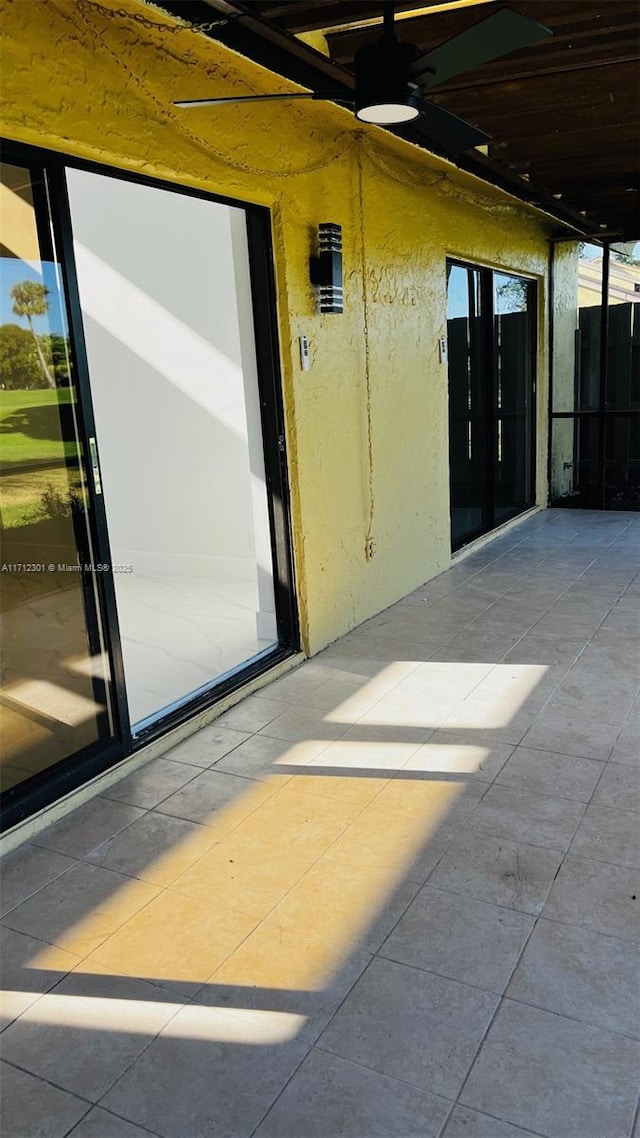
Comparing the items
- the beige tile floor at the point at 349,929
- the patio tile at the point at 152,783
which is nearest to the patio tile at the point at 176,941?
the beige tile floor at the point at 349,929

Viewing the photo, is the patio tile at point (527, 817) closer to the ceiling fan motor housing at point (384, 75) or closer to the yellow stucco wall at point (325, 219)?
the yellow stucco wall at point (325, 219)

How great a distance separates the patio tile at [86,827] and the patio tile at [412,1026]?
974 mm

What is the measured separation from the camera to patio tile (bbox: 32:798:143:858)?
2385mm

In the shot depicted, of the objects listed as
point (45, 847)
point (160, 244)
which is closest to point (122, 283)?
point (160, 244)

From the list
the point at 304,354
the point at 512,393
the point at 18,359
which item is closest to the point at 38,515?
the point at 18,359

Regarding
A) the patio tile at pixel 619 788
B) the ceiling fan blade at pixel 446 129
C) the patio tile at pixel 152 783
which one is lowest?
the patio tile at pixel 619 788

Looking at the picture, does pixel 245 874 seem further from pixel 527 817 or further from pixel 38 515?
pixel 38 515

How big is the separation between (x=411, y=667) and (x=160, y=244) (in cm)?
330

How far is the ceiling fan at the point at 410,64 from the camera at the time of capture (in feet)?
6.84

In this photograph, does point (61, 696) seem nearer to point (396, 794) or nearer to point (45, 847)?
point (45, 847)

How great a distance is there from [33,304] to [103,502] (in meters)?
0.64

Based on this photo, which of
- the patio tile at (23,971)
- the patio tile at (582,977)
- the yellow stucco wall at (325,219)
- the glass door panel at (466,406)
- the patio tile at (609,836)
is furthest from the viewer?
the glass door panel at (466,406)

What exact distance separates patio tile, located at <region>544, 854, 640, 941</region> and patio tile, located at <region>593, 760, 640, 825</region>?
1.08 feet

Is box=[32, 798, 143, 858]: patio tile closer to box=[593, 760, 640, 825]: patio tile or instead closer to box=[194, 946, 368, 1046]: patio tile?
box=[194, 946, 368, 1046]: patio tile
